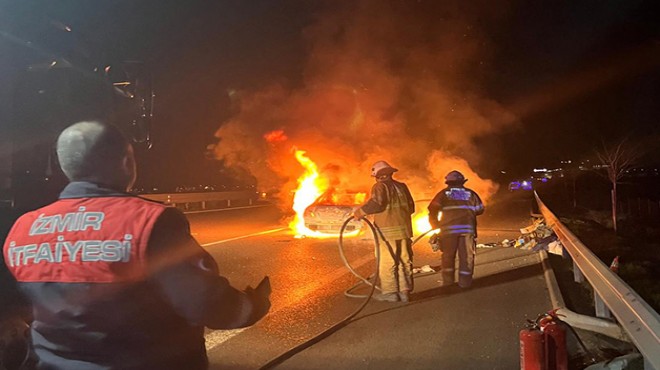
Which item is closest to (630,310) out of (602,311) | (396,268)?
(602,311)

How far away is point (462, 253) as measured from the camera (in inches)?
306

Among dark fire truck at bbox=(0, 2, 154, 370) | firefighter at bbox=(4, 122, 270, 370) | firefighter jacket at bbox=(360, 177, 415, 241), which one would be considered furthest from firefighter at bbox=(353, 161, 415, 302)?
firefighter at bbox=(4, 122, 270, 370)

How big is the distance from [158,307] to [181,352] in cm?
20

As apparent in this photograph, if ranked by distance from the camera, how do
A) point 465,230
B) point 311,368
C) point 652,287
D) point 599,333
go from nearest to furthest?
1. point 311,368
2. point 599,333
3. point 465,230
4. point 652,287

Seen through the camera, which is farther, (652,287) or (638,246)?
(638,246)

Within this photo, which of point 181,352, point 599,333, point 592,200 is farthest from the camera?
point 592,200

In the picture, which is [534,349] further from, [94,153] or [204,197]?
[204,197]

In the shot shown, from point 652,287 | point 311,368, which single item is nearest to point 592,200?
point 652,287

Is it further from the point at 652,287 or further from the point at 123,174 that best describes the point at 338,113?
the point at 123,174

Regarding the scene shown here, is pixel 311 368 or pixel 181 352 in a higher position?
pixel 181 352

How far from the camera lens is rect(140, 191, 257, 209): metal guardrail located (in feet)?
81.0

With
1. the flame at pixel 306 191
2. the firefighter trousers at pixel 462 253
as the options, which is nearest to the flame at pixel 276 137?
the flame at pixel 306 191

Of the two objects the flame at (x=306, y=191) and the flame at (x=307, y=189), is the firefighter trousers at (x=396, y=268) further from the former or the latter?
the flame at (x=307, y=189)

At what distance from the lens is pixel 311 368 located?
484 centimetres
